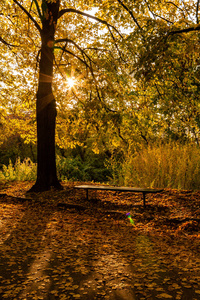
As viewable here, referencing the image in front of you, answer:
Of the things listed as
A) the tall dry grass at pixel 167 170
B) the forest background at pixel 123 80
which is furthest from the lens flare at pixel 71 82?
the tall dry grass at pixel 167 170

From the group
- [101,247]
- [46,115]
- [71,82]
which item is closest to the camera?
[101,247]

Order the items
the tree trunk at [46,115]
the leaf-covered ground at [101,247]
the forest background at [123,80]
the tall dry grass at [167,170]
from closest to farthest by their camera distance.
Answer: the leaf-covered ground at [101,247] < the forest background at [123,80] < the tall dry grass at [167,170] < the tree trunk at [46,115]

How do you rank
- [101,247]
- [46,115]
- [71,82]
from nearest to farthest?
[101,247]
[46,115]
[71,82]

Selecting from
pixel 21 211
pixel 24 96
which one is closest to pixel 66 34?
pixel 24 96

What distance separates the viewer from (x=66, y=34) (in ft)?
35.6

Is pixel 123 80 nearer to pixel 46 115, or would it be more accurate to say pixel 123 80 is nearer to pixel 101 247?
pixel 46 115

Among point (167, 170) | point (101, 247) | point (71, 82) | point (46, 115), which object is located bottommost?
point (101, 247)

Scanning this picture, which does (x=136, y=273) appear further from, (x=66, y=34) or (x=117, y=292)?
(x=66, y=34)

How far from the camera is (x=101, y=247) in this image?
172 inches

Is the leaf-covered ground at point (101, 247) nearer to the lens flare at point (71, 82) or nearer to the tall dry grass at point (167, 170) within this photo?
the tall dry grass at point (167, 170)

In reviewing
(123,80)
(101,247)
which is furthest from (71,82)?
(101,247)

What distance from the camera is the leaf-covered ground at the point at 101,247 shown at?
3012mm

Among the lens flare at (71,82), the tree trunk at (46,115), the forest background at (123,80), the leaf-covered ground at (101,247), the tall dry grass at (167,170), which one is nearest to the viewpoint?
the leaf-covered ground at (101,247)

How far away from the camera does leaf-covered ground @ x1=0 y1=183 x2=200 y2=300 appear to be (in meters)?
3.01
